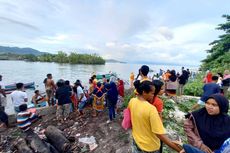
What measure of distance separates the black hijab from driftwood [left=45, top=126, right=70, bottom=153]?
4.26 metres

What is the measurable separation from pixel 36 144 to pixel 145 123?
3.90 meters

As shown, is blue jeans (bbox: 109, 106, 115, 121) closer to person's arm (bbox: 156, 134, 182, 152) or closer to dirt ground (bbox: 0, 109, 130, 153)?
dirt ground (bbox: 0, 109, 130, 153)

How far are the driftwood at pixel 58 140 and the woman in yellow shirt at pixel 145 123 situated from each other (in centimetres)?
352

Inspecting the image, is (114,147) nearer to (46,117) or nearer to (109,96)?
(109,96)

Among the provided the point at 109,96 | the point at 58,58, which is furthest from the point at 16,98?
the point at 58,58

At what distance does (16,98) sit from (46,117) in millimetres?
1849

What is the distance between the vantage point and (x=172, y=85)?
29.9ft

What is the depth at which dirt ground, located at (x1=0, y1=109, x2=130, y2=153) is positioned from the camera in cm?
543

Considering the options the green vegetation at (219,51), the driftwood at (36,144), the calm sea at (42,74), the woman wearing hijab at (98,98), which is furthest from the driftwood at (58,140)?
the green vegetation at (219,51)

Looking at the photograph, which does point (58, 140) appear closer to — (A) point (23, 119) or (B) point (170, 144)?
(A) point (23, 119)

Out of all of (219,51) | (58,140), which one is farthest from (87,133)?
(219,51)

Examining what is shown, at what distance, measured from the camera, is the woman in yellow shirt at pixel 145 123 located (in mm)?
2291

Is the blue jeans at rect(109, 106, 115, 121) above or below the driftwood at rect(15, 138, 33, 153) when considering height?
above

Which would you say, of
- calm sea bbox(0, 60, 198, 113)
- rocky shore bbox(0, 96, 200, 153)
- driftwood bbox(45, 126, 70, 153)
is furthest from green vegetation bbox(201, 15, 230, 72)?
driftwood bbox(45, 126, 70, 153)
